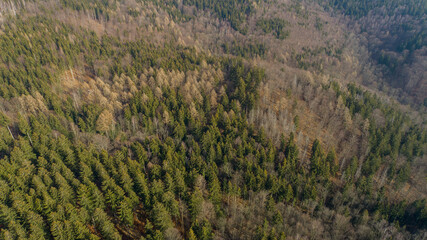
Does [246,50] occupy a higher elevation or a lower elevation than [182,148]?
higher

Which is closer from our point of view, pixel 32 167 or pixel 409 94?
pixel 32 167

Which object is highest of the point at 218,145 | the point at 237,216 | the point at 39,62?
the point at 39,62

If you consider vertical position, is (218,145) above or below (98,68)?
below

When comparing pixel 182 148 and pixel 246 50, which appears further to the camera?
pixel 246 50

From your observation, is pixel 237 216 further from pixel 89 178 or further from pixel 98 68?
pixel 98 68

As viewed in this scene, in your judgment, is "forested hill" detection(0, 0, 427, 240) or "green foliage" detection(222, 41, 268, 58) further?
"green foliage" detection(222, 41, 268, 58)

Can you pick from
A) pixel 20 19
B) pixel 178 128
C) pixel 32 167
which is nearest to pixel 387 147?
pixel 178 128

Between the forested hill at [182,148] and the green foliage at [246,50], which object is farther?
the green foliage at [246,50]

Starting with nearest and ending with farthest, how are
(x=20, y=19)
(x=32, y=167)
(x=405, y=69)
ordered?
(x=32, y=167), (x=20, y=19), (x=405, y=69)
